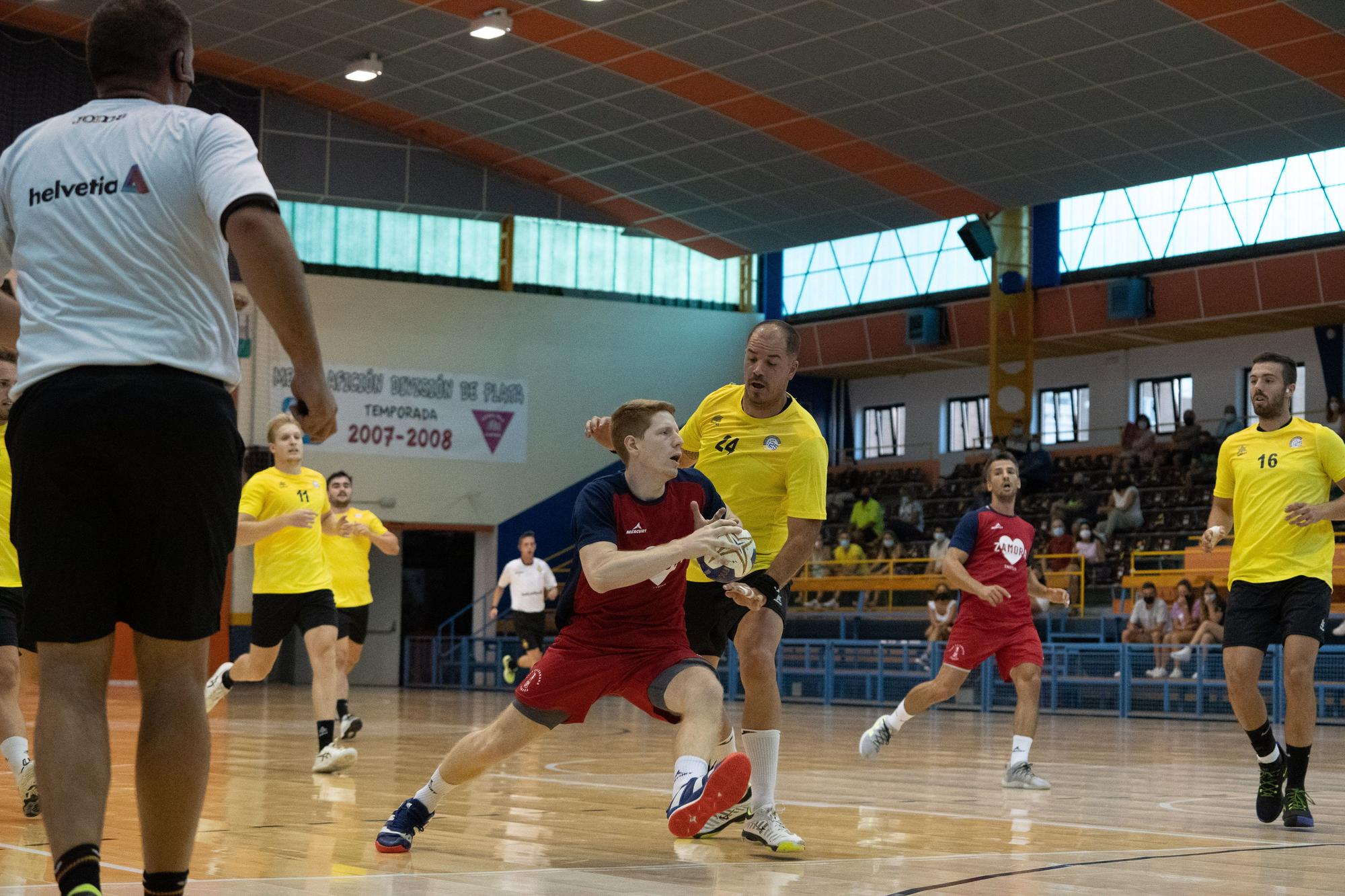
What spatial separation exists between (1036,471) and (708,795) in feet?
78.5

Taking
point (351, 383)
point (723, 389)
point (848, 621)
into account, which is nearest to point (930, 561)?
point (848, 621)

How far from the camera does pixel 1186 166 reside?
25.2 metres

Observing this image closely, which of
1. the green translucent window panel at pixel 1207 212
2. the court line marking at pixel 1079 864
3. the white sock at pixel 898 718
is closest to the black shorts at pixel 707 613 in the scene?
the court line marking at pixel 1079 864

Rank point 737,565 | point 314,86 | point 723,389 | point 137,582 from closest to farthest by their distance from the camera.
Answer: point 137,582 → point 737,565 → point 723,389 → point 314,86

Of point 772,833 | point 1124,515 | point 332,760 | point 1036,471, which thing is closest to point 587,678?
point 772,833

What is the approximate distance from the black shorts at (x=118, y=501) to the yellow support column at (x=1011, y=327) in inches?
1091

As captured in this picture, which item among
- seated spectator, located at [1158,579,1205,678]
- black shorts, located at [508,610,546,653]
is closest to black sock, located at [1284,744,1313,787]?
seated spectator, located at [1158,579,1205,678]

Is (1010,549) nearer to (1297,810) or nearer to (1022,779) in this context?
(1022,779)

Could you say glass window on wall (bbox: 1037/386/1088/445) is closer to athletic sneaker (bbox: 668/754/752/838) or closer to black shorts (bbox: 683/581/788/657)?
black shorts (bbox: 683/581/788/657)

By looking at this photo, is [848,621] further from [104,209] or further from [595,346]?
[104,209]

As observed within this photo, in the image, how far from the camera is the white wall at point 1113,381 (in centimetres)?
2908

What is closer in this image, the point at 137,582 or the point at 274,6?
the point at 137,582

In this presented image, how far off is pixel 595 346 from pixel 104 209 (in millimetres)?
28743

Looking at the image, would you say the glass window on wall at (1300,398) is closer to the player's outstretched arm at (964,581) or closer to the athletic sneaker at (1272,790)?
the player's outstretched arm at (964,581)
